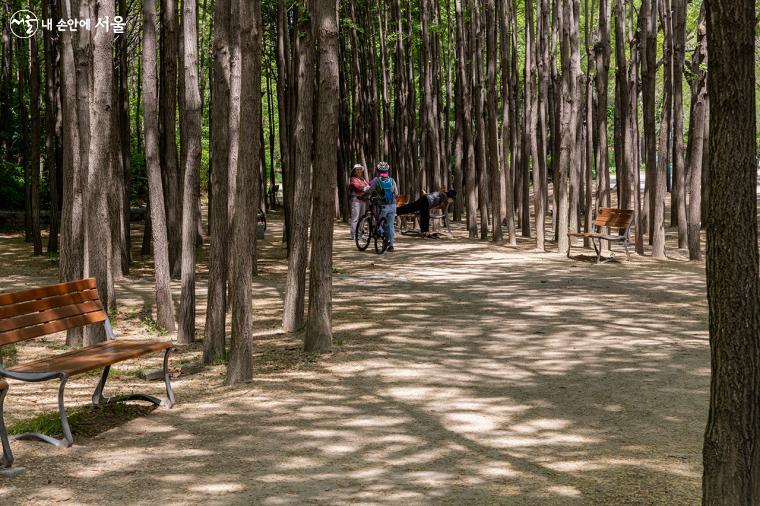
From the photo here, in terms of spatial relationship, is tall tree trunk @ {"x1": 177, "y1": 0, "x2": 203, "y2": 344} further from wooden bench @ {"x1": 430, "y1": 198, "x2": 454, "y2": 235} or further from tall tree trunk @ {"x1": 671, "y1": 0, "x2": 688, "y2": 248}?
wooden bench @ {"x1": 430, "y1": 198, "x2": 454, "y2": 235}

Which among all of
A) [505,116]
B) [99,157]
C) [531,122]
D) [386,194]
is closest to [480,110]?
[505,116]

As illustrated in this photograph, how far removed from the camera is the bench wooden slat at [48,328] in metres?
5.57

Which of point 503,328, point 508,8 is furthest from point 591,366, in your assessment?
point 508,8

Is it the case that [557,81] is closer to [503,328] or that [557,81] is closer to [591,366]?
[503,328]

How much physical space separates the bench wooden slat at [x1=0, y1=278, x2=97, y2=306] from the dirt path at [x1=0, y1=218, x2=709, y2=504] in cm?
91

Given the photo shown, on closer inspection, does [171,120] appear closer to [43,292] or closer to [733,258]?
[43,292]

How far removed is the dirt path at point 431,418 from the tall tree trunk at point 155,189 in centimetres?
42

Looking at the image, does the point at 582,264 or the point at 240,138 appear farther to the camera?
the point at 582,264

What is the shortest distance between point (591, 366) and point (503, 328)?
2.03 metres

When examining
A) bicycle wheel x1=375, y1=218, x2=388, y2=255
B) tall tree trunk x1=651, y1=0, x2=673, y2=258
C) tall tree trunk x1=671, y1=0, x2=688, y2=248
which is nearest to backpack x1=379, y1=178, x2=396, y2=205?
bicycle wheel x1=375, y1=218, x2=388, y2=255

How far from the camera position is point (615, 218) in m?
16.9

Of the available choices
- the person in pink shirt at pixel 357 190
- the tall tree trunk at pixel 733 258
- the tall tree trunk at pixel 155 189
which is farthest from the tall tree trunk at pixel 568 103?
the tall tree trunk at pixel 733 258

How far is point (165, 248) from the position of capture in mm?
9688

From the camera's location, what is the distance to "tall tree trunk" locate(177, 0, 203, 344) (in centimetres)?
906
